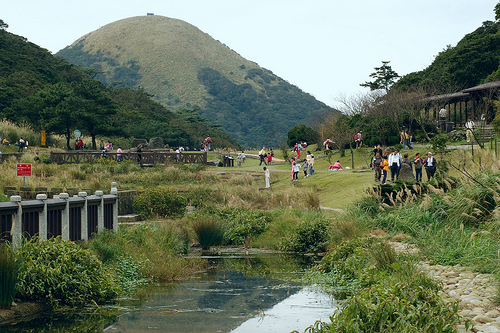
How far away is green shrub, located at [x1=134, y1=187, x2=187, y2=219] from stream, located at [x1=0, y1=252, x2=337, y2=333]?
27.6 feet

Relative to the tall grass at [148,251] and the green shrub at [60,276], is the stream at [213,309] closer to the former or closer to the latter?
the green shrub at [60,276]

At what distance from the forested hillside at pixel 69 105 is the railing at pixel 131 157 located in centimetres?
1043

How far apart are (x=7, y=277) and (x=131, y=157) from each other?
106ft

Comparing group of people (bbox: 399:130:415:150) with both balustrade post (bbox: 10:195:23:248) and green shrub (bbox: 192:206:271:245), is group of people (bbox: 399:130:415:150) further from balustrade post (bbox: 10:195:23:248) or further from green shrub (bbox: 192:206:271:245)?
balustrade post (bbox: 10:195:23:248)

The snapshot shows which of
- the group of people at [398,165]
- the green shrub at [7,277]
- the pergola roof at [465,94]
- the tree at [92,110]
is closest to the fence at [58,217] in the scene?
the green shrub at [7,277]

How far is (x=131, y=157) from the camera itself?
4128 centimetres

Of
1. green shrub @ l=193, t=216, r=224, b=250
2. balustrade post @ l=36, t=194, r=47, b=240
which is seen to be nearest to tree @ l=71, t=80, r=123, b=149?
green shrub @ l=193, t=216, r=224, b=250

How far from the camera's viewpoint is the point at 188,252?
61.1 ft

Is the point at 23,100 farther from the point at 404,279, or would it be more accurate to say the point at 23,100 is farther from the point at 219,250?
the point at 404,279

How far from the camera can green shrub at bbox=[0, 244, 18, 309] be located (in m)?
9.52

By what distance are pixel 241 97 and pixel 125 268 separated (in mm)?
147436

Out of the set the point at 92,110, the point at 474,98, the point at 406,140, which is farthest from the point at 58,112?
the point at 474,98

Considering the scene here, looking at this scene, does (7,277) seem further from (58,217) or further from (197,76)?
(197,76)

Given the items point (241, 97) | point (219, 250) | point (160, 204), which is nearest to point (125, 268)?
point (219, 250)
